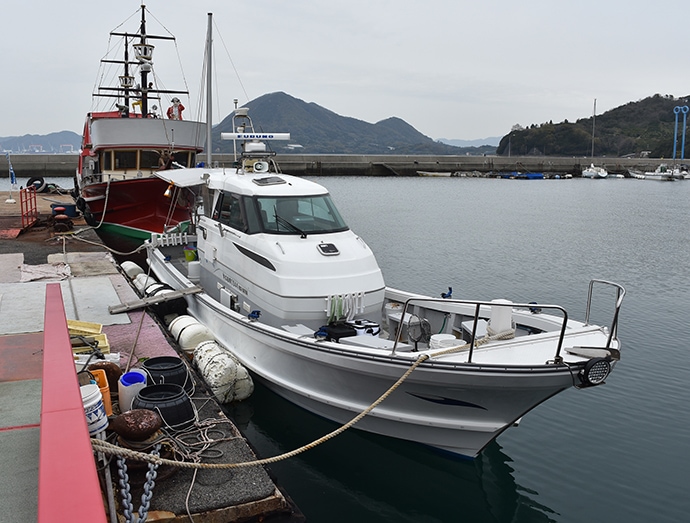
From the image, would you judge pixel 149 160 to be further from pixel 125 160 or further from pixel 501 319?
pixel 501 319

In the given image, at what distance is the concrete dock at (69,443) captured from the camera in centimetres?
326

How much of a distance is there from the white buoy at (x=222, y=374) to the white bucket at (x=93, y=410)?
3199 mm

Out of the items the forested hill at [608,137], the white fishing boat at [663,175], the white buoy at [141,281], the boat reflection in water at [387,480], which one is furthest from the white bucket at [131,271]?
the forested hill at [608,137]

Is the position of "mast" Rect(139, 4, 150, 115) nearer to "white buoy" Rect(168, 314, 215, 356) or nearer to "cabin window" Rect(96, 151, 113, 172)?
"cabin window" Rect(96, 151, 113, 172)

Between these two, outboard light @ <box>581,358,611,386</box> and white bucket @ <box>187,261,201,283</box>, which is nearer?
outboard light @ <box>581,358,611,386</box>

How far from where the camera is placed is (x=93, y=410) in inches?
196

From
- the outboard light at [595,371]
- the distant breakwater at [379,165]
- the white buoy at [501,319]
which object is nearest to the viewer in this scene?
the outboard light at [595,371]

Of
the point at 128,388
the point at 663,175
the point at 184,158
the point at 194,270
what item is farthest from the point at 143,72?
the point at 663,175

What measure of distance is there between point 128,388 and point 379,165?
3095 inches

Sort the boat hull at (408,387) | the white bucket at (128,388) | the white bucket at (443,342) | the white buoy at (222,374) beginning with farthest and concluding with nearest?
1. the white buoy at (222,374)
2. the white bucket at (443,342)
3. the boat hull at (408,387)
4. the white bucket at (128,388)

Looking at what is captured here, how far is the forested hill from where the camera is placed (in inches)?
5728

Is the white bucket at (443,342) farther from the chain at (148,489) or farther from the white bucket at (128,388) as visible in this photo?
the chain at (148,489)

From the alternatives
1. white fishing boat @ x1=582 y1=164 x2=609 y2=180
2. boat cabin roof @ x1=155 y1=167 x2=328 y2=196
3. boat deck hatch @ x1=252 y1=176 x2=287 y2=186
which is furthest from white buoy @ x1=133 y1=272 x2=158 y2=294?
white fishing boat @ x1=582 y1=164 x2=609 y2=180

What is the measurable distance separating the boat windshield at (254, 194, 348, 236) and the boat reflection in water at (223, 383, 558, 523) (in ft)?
9.50
